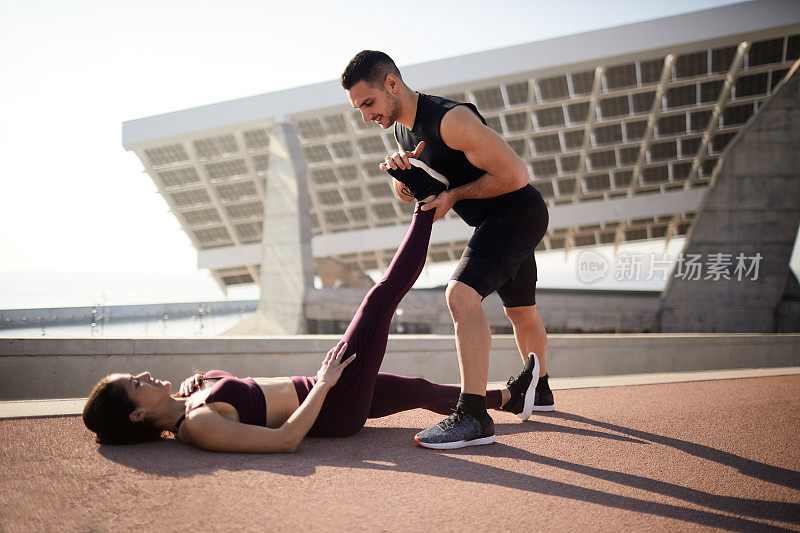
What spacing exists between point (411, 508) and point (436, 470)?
0.49 metres

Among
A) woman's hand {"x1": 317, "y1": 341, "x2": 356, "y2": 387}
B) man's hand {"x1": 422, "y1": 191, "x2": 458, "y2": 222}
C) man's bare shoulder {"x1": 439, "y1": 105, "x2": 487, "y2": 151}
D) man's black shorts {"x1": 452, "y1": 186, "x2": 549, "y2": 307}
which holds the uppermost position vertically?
man's bare shoulder {"x1": 439, "y1": 105, "x2": 487, "y2": 151}

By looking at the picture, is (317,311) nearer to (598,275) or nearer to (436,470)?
(598,275)

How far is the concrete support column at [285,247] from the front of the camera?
67.9ft

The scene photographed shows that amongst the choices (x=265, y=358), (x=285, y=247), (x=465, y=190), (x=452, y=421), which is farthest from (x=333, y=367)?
(x=285, y=247)

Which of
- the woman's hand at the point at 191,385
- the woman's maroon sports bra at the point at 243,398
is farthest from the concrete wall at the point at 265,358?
the woman's maroon sports bra at the point at 243,398

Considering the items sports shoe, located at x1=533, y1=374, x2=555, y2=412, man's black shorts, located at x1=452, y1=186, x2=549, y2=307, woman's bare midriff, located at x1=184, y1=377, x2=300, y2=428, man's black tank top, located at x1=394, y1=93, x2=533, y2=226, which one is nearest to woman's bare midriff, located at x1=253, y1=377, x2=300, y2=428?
woman's bare midriff, located at x1=184, y1=377, x2=300, y2=428

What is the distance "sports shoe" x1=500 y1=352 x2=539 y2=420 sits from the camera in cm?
353

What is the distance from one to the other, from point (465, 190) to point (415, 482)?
1573 mm

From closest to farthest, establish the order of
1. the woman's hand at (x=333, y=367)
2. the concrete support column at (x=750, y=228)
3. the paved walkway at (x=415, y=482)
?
the paved walkway at (x=415, y=482)
the woman's hand at (x=333, y=367)
the concrete support column at (x=750, y=228)

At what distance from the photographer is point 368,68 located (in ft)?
10.1

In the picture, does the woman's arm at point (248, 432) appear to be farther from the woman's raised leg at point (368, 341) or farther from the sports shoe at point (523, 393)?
the sports shoe at point (523, 393)

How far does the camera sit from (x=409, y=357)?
687 centimetres

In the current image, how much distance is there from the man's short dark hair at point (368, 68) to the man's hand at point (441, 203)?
2.28 feet

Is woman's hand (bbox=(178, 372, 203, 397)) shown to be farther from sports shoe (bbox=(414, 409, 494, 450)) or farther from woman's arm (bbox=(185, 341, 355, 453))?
sports shoe (bbox=(414, 409, 494, 450))
